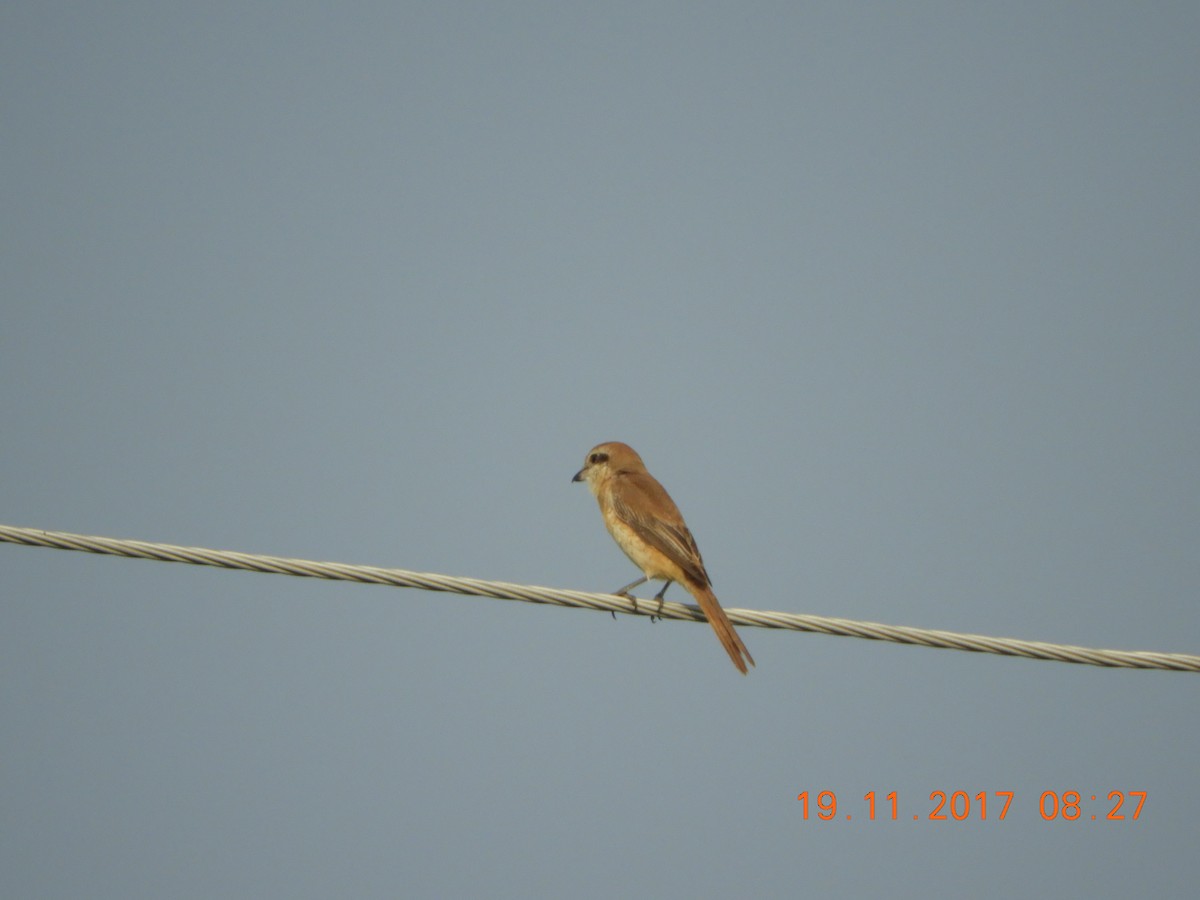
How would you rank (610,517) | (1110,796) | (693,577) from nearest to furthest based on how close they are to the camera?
(693,577)
(1110,796)
(610,517)

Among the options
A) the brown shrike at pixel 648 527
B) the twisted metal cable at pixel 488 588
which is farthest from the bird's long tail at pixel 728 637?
the twisted metal cable at pixel 488 588

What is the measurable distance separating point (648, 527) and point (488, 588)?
10.1 feet

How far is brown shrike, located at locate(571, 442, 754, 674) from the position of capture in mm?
6242

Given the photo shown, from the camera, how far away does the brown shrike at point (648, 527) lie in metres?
6.24

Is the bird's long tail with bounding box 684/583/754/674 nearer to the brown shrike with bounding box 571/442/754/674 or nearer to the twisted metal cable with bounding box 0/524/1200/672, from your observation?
the brown shrike with bounding box 571/442/754/674

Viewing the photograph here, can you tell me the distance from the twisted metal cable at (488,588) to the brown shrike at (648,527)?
4.89ft

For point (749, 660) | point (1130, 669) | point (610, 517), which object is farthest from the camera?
point (610, 517)


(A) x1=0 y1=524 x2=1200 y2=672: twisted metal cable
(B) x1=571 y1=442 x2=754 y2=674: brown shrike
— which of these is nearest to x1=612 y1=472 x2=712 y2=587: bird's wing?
(B) x1=571 y1=442 x2=754 y2=674: brown shrike

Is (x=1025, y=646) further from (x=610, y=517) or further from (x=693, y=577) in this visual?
(x=610, y=517)

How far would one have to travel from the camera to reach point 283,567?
4230 mm

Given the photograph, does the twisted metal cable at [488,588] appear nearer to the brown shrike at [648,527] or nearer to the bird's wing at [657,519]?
the brown shrike at [648,527]

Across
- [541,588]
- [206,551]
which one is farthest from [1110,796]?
[206,551]

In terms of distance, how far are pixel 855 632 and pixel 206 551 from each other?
103 inches

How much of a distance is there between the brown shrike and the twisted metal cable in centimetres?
149
